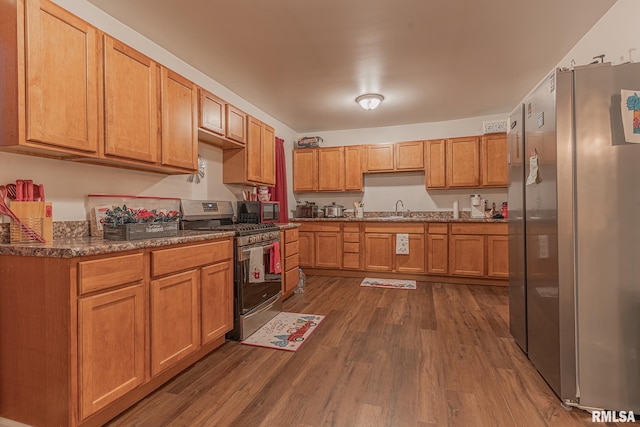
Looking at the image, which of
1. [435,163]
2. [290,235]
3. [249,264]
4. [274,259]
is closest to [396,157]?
[435,163]

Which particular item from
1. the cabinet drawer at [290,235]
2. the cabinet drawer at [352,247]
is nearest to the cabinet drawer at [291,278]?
the cabinet drawer at [290,235]

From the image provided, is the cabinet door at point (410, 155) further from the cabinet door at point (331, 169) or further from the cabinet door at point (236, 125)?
the cabinet door at point (236, 125)

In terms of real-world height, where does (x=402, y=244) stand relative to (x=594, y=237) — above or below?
below

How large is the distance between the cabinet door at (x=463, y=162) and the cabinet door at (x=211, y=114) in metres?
3.45

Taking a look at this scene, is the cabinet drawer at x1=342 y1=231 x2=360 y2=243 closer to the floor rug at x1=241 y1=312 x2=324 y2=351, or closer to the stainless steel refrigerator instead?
the floor rug at x1=241 y1=312 x2=324 y2=351

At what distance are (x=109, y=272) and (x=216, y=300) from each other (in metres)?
0.93

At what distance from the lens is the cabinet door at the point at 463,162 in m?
4.70

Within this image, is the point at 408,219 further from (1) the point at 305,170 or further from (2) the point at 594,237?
(2) the point at 594,237

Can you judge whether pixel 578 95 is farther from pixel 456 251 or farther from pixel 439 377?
pixel 456 251

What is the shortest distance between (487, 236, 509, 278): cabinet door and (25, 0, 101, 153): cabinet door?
456 centimetres

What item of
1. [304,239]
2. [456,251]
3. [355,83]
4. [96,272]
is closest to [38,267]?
[96,272]

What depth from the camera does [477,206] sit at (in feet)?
15.9

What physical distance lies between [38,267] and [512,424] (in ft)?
8.07

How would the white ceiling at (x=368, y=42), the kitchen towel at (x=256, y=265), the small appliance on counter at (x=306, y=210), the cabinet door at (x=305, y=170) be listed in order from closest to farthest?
the white ceiling at (x=368, y=42), the kitchen towel at (x=256, y=265), the small appliance on counter at (x=306, y=210), the cabinet door at (x=305, y=170)
